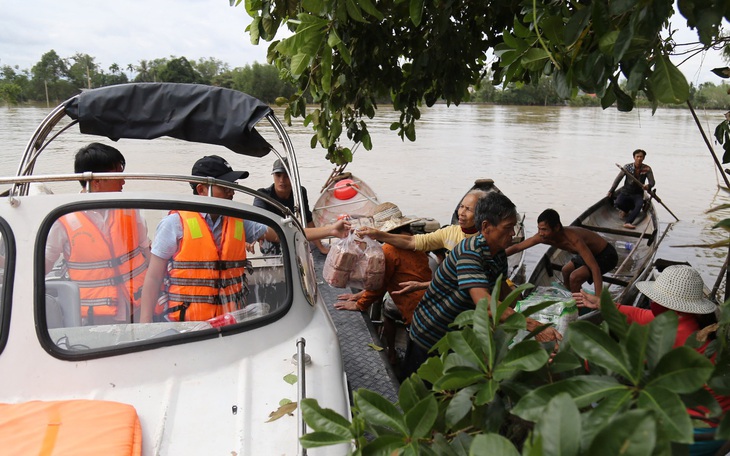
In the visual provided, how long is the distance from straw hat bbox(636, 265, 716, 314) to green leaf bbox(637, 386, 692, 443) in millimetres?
2173

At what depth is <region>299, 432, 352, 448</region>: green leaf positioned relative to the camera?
107cm

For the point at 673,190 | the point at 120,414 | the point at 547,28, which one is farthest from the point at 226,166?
the point at 673,190

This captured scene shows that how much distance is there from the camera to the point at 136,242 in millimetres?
2363


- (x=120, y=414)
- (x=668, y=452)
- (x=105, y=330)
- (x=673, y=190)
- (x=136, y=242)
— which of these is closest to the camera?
(x=668, y=452)

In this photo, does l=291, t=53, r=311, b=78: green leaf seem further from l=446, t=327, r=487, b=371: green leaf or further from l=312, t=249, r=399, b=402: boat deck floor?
l=446, t=327, r=487, b=371: green leaf

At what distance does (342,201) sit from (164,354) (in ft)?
16.3

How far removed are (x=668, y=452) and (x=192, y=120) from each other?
11.3 ft

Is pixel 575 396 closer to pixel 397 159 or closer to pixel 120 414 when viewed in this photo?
pixel 120 414

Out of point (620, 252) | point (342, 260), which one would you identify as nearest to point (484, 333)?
point (342, 260)

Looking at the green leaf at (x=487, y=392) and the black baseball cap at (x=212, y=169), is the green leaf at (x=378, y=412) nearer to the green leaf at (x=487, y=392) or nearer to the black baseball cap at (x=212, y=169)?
the green leaf at (x=487, y=392)

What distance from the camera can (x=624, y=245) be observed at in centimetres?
837

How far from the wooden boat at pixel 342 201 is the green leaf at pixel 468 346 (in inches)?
224

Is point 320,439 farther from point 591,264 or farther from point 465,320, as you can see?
point 591,264

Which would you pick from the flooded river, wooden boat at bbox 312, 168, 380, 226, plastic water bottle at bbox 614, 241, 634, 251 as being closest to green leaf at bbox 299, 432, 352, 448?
wooden boat at bbox 312, 168, 380, 226
